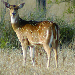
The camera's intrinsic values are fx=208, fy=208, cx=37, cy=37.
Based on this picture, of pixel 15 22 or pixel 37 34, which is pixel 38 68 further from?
pixel 15 22

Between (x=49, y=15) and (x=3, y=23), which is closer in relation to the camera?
(x=3, y=23)

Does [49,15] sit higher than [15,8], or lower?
lower

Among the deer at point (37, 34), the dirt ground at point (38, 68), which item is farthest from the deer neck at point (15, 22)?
the dirt ground at point (38, 68)

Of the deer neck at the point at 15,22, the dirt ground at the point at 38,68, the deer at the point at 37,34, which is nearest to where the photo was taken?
the dirt ground at the point at 38,68

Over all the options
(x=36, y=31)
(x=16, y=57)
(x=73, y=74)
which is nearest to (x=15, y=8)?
(x=36, y=31)

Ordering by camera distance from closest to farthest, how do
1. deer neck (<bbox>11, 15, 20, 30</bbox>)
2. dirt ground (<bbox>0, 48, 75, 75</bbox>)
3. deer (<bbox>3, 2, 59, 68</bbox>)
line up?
dirt ground (<bbox>0, 48, 75, 75</bbox>) < deer (<bbox>3, 2, 59, 68</bbox>) < deer neck (<bbox>11, 15, 20, 30</bbox>)

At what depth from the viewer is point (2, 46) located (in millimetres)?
7797

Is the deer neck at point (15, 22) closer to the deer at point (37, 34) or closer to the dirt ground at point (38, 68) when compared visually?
the deer at point (37, 34)

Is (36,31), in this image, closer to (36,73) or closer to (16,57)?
→ (16,57)

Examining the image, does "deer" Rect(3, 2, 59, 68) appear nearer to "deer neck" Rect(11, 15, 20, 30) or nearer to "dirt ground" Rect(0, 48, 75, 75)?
"deer neck" Rect(11, 15, 20, 30)

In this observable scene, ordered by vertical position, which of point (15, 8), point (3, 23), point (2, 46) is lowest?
point (2, 46)

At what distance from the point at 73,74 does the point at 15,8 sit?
8.89 ft

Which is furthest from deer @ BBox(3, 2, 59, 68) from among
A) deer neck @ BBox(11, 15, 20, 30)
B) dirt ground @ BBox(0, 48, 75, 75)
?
dirt ground @ BBox(0, 48, 75, 75)

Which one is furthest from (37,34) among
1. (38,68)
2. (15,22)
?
(38,68)
